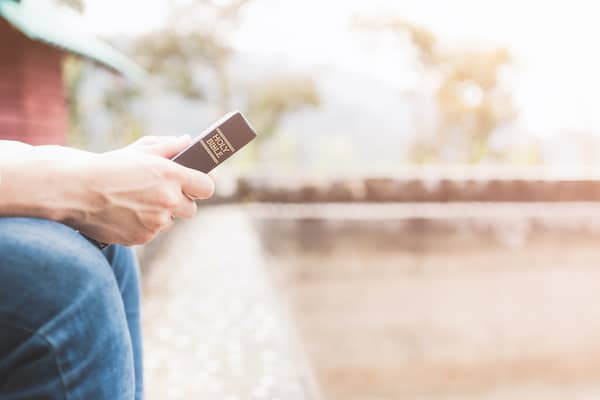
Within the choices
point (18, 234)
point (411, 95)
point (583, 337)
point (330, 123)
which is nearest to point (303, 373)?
point (18, 234)

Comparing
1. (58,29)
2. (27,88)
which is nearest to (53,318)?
(58,29)

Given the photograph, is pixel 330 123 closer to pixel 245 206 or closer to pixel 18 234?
pixel 245 206

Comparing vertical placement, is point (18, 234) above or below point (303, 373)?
above

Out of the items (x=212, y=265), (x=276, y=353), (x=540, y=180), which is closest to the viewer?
(x=276, y=353)

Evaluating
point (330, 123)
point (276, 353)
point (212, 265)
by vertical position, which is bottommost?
point (330, 123)

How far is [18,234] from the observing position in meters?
0.50

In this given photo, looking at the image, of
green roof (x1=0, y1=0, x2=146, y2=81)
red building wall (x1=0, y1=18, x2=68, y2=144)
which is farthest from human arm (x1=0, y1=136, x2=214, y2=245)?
red building wall (x1=0, y1=18, x2=68, y2=144)

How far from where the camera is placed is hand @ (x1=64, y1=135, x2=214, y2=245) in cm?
60

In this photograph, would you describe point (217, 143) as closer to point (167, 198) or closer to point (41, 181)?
point (167, 198)

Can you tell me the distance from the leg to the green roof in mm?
2368

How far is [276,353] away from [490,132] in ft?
38.6

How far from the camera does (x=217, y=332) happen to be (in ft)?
5.19

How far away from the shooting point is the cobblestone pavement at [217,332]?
118 cm

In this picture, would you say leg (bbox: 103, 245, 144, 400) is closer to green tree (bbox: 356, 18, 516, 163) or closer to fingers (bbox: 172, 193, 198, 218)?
fingers (bbox: 172, 193, 198, 218)
